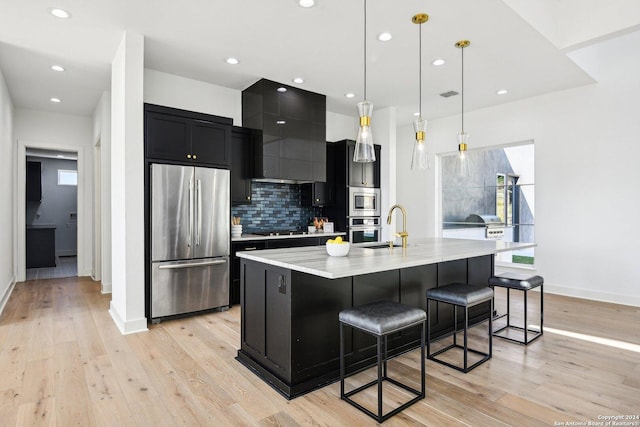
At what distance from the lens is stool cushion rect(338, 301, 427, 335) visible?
2.09m

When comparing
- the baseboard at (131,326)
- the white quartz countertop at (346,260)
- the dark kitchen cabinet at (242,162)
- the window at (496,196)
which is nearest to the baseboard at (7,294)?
the baseboard at (131,326)

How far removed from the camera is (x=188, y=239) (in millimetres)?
4012

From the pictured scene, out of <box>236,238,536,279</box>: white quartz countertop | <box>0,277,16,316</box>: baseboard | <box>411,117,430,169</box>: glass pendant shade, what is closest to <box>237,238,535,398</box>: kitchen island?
<box>236,238,536,279</box>: white quartz countertop

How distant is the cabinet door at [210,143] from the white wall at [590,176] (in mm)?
4286

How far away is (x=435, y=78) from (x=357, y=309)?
141 inches

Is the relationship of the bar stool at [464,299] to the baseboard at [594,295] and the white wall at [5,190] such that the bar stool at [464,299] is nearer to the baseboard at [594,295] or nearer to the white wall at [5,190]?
the baseboard at [594,295]

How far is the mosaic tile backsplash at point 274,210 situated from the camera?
17.5ft

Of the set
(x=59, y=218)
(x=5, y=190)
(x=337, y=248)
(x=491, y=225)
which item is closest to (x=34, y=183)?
(x=59, y=218)

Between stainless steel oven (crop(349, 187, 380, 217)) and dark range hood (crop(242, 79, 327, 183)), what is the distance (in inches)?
26.1

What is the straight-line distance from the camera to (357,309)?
2285 mm

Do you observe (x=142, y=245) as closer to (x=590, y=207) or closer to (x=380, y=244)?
(x=380, y=244)

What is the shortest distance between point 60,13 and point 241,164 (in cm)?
238

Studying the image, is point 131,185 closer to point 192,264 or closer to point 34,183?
point 192,264

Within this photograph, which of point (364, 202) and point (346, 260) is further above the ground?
point (364, 202)
